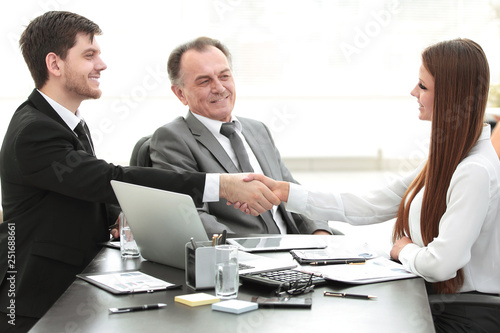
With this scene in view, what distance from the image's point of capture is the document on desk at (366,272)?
1.52m

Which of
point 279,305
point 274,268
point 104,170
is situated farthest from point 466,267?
point 104,170

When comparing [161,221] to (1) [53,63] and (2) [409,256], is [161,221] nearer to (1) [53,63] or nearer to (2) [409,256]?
(2) [409,256]

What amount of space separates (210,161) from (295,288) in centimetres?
122

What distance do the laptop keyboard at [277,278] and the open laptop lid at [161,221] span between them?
0.17 m

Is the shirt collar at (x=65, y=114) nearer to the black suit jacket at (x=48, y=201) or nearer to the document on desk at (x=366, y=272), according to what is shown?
the black suit jacket at (x=48, y=201)

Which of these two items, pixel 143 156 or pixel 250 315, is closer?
pixel 250 315

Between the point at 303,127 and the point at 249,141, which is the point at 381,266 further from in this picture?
the point at 303,127

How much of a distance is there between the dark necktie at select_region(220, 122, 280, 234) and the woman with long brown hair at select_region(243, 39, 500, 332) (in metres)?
0.76

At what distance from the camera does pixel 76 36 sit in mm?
2324

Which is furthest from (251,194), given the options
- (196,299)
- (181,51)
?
(181,51)

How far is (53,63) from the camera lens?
2.25 m

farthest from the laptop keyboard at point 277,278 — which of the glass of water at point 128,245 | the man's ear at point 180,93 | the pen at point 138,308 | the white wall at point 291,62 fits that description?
the white wall at point 291,62

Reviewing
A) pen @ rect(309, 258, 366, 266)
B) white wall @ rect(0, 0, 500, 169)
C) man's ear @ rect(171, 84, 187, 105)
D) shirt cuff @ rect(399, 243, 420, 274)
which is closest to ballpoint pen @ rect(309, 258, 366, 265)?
pen @ rect(309, 258, 366, 266)

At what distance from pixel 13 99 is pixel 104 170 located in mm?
5693
